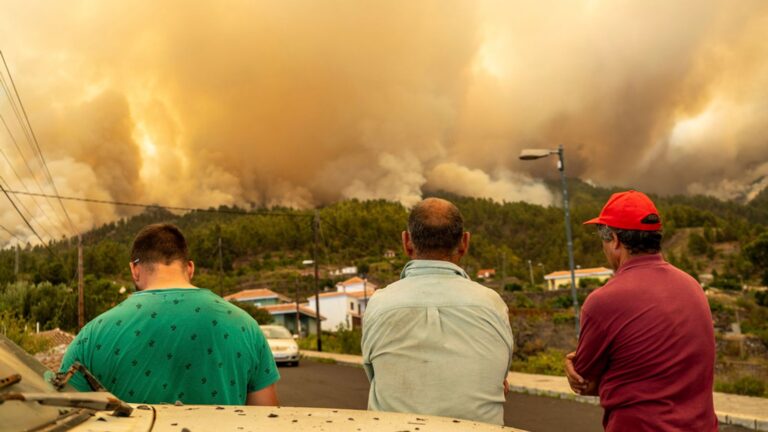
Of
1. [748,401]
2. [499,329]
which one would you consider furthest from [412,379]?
[748,401]

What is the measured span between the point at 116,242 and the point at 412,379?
384ft

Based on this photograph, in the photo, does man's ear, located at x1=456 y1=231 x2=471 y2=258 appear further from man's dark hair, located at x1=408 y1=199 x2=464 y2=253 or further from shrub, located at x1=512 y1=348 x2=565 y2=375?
shrub, located at x1=512 y1=348 x2=565 y2=375

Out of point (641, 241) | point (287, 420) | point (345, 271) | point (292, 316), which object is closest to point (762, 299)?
point (292, 316)

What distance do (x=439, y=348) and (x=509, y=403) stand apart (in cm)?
1162

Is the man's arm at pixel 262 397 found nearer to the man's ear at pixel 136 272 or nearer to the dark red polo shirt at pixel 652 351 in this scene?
the man's ear at pixel 136 272

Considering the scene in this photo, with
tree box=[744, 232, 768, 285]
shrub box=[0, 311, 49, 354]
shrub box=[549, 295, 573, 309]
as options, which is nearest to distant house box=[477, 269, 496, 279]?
shrub box=[549, 295, 573, 309]

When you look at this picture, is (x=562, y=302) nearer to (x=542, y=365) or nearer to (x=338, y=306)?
(x=338, y=306)

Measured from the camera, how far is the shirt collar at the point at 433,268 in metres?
2.80

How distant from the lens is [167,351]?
265 centimetres

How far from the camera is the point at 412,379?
2.57 meters

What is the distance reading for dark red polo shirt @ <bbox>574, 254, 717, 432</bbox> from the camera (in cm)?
269

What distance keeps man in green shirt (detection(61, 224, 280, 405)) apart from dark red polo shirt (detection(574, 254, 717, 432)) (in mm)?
1345

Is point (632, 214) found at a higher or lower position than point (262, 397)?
higher

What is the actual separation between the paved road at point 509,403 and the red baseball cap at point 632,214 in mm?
7322
